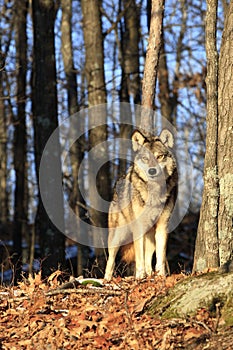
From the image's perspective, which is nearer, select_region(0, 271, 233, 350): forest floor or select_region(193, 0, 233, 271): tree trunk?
select_region(0, 271, 233, 350): forest floor

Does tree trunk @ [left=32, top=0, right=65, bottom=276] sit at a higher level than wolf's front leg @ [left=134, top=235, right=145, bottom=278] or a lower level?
higher

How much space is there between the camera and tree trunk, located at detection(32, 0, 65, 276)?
12258 millimetres

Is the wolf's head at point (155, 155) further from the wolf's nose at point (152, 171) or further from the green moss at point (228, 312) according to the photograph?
the green moss at point (228, 312)

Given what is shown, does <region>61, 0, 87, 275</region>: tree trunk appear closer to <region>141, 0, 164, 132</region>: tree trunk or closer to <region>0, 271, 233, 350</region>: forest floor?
<region>141, 0, 164, 132</region>: tree trunk

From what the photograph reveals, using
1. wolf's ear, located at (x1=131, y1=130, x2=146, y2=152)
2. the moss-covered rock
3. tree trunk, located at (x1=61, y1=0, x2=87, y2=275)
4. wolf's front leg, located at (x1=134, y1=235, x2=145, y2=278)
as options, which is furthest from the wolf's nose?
tree trunk, located at (x1=61, y1=0, x2=87, y2=275)

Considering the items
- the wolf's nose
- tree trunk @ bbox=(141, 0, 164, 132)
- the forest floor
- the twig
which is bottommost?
the forest floor

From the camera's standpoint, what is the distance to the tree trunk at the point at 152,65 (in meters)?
10.3

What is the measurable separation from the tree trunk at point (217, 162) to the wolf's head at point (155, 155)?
1930 mm

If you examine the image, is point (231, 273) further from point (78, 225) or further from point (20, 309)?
point (78, 225)

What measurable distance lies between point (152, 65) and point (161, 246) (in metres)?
3.34

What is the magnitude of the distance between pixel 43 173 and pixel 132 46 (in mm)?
7705

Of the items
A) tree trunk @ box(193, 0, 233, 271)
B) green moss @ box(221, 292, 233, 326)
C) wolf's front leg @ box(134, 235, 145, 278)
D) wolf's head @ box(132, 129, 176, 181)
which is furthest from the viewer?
wolf's head @ box(132, 129, 176, 181)

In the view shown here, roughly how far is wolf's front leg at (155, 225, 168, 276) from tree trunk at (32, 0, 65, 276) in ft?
12.5

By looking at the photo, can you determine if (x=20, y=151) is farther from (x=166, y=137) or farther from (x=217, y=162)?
(x=217, y=162)
